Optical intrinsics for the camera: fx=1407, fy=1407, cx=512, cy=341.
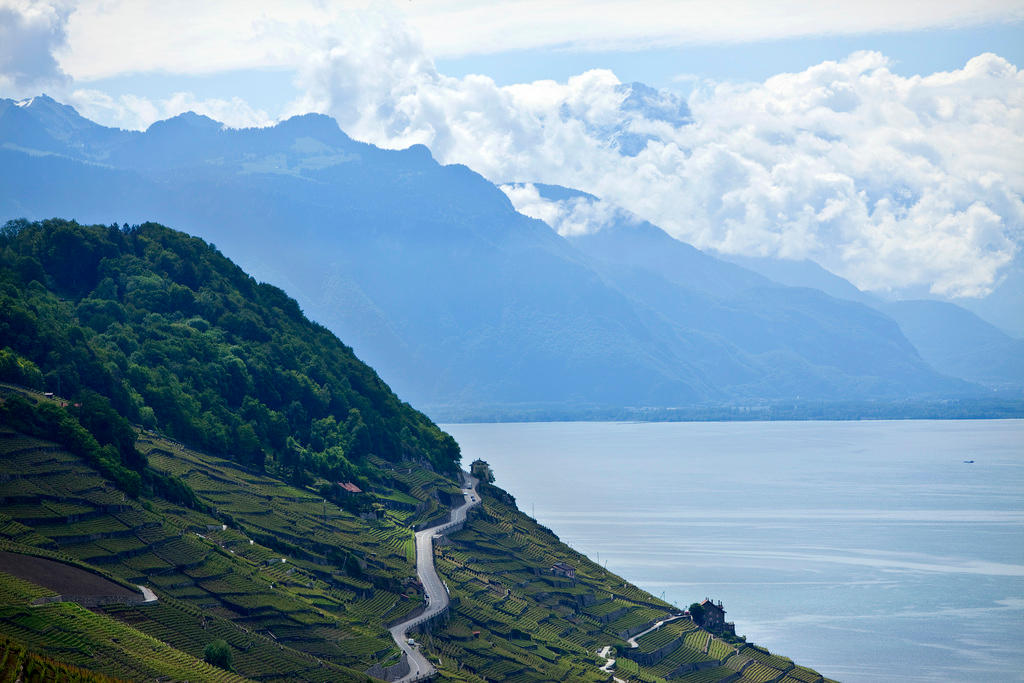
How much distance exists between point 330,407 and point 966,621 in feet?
211

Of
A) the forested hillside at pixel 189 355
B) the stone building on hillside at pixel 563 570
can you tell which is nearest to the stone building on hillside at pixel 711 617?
the stone building on hillside at pixel 563 570

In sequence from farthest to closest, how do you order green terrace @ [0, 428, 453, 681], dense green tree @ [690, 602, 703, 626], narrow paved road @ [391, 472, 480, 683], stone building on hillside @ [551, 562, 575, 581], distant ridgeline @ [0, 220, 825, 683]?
stone building on hillside @ [551, 562, 575, 581]
dense green tree @ [690, 602, 703, 626]
narrow paved road @ [391, 472, 480, 683]
green terrace @ [0, 428, 453, 681]
distant ridgeline @ [0, 220, 825, 683]

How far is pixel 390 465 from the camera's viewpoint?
449ft

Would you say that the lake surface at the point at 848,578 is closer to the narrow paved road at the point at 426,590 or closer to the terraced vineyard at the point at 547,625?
the terraced vineyard at the point at 547,625

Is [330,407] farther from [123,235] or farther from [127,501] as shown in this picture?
[127,501]

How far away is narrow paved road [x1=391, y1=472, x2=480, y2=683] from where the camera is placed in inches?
3230

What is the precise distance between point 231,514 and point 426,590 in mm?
14924

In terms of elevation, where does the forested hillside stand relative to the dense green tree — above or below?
above

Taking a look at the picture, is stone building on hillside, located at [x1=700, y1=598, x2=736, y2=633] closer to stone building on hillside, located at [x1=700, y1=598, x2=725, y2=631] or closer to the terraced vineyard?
stone building on hillside, located at [x1=700, y1=598, x2=725, y2=631]

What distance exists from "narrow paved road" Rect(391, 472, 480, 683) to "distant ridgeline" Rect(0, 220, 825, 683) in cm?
105

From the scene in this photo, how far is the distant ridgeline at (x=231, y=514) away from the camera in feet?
240

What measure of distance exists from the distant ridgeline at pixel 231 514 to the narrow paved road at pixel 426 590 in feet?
3.43

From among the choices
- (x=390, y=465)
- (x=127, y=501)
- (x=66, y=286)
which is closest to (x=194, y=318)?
(x=66, y=286)

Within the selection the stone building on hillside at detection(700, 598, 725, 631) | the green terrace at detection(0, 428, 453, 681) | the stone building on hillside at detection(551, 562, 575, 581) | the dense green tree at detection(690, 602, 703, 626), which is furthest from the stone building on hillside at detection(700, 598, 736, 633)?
the green terrace at detection(0, 428, 453, 681)
